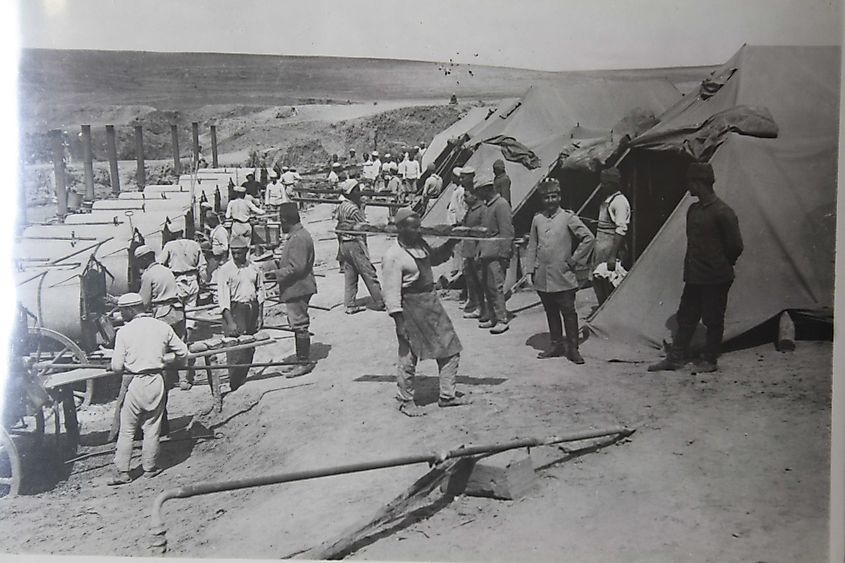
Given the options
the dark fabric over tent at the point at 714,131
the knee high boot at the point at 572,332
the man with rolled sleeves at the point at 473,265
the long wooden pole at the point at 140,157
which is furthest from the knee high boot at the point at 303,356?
the dark fabric over tent at the point at 714,131

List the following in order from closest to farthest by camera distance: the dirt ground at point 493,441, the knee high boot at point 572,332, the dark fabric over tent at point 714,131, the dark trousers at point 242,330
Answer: the dirt ground at point 493,441, the dark fabric over tent at point 714,131, the knee high boot at point 572,332, the dark trousers at point 242,330

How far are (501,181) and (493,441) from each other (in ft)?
3.54

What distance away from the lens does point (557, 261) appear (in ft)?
10.8

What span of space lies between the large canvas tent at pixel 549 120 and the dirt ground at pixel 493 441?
503 millimetres

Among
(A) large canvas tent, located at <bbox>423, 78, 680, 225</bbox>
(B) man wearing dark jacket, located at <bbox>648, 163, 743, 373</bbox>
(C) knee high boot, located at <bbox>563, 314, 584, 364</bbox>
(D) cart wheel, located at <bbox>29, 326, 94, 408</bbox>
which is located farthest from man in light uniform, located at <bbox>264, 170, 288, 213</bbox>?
(B) man wearing dark jacket, located at <bbox>648, 163, 743, 373</bbox>

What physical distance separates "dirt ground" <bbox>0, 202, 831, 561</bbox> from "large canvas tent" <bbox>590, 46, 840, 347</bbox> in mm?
193

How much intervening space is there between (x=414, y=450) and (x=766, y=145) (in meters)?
1.85

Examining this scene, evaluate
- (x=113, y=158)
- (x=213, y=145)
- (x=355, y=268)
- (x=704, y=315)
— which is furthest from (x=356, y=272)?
(x=704, y=315)

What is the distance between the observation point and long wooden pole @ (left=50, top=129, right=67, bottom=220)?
3.35 meters

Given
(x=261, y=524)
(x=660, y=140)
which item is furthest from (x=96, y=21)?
(x=660, y=140)

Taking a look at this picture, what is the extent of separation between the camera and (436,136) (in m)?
3.36

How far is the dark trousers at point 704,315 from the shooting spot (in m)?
3.18

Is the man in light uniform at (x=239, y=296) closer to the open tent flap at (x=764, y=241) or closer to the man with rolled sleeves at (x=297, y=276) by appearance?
the man with rolled sleeves at (x=297, y=276)

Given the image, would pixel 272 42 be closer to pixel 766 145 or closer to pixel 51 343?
pixel 51 343
